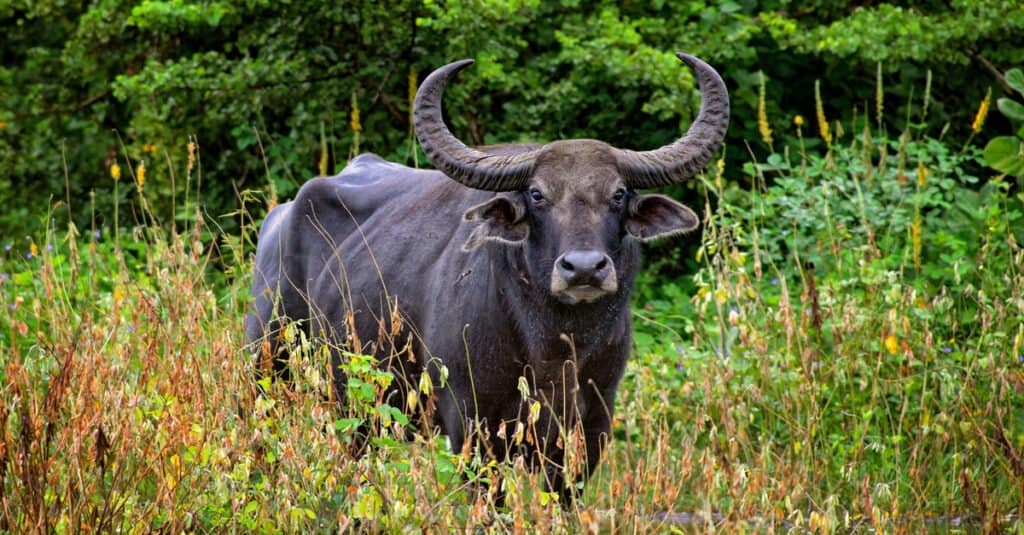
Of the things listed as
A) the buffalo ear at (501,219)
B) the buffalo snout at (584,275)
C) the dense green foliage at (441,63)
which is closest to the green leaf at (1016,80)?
the buffalo snout at (584,275)

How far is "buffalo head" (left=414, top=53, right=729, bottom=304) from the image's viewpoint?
4809 mm

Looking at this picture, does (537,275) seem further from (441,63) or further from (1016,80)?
(441,63)

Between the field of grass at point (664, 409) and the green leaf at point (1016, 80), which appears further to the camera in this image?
the green leaf at point (1016, 80)

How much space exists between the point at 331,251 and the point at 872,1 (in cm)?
535

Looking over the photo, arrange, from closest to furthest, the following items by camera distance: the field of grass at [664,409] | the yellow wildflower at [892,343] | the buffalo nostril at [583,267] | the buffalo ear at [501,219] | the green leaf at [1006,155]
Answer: the field of grass at [664,409] → the buffalo nostril at [583,267] → the buffalo ear at [501,219] → the green leaf at [1006,155] → the yellow wildflower at [892,343]

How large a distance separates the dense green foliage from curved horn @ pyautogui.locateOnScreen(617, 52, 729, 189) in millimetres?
3298

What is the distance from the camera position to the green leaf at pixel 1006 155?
5.30 meters

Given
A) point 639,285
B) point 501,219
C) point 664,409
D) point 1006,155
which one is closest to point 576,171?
point 501,219

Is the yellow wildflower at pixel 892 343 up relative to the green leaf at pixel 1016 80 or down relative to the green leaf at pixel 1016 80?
down

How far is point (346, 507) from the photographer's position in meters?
3.74

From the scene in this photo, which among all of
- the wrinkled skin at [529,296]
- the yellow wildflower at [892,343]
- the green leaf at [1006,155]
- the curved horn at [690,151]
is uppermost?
the curved horn at [690,151]

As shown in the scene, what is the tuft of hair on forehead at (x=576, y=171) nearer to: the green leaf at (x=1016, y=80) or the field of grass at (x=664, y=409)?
the field of grass at (x=664, y=409)

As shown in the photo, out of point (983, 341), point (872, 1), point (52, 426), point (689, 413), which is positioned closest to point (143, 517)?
point (52, 426)

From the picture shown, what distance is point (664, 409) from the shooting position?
5.25 m
